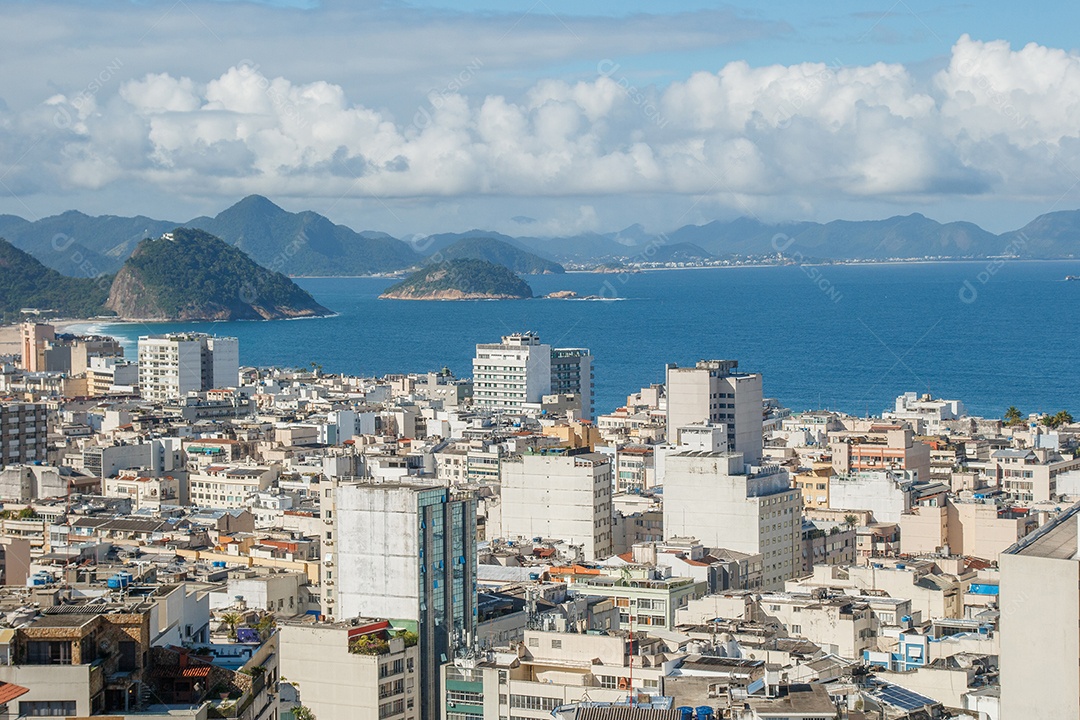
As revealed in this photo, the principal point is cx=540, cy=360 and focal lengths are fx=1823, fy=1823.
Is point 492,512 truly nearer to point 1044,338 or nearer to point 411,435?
point 411,435

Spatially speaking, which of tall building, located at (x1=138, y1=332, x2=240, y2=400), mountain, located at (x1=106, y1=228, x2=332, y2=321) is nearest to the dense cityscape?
tall building, located at (x1=138, y1=332, x2=240, y2=400)

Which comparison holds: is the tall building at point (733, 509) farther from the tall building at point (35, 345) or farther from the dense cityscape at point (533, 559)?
the tall building at point (35, 345)

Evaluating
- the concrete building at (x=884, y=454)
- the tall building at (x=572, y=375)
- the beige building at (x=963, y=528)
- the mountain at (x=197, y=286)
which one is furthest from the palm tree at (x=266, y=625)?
the mountain at (x=197, y=286)

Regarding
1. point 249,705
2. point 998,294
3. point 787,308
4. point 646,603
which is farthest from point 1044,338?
point 249,705

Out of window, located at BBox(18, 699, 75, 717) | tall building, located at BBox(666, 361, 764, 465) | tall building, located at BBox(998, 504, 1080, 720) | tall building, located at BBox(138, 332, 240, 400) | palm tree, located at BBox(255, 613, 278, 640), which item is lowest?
palm tree, located at BBox(255, 613, 278, 640)

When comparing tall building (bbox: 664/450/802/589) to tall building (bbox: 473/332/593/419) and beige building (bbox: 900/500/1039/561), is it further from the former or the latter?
tall building (bbox: 473/332/593/419)
